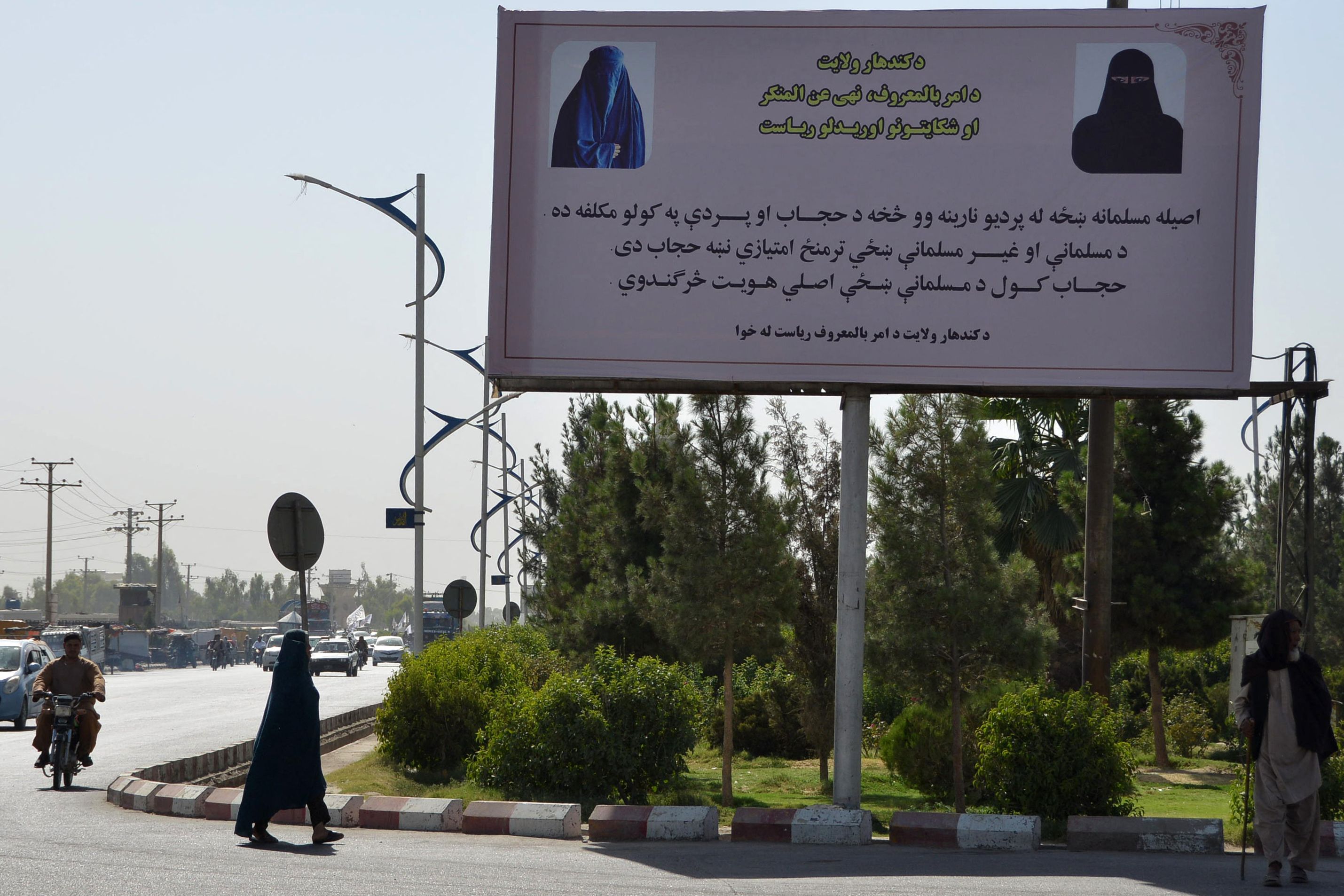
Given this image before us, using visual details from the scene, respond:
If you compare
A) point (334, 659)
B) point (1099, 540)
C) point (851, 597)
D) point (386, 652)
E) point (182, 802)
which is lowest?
point (386, 652)

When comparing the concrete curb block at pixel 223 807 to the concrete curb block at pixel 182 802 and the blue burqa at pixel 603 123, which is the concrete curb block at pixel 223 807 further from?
the blue burqa at pixel 603 123

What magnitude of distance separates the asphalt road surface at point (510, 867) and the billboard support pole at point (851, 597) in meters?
1.42

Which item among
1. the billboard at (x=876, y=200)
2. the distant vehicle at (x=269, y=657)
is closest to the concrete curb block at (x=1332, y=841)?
the billboard at (x=876, y=200)

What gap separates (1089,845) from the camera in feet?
32.8

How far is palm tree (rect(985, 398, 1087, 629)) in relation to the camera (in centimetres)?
2305

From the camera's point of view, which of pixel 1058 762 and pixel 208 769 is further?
pixel 208 769

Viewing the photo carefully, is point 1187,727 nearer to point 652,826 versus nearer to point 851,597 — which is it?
point 851,597

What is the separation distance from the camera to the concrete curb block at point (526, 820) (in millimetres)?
10422

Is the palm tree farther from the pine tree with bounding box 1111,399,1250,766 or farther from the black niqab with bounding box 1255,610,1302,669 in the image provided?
the black niqab with bounding box 1255,610,1302,669

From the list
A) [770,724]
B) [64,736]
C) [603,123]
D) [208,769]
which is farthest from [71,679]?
[770,724]

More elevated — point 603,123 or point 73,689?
point 603,123

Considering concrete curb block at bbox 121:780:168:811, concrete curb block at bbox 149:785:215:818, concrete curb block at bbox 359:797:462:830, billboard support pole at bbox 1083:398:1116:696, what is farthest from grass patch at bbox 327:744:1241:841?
concrete curb block at bbox 121:780:168:811

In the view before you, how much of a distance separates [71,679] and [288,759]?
5.86 metres

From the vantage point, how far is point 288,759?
948 centimetres
